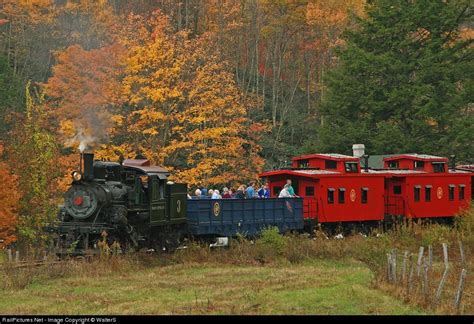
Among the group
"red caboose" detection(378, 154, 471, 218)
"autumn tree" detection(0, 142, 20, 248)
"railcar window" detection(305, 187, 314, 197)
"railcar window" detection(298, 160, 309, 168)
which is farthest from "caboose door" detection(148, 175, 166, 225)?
"red caboose" detection(378, 154, 471, 218)

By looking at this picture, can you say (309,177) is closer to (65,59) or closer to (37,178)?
(37,178)

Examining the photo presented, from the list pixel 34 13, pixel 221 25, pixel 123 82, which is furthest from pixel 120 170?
pixel 34 13

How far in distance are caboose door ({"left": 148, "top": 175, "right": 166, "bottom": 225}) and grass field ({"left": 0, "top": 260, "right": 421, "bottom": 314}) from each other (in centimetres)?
222

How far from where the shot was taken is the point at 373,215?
3731cm

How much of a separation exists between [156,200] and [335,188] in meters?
10.9

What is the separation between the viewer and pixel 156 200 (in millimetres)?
27219

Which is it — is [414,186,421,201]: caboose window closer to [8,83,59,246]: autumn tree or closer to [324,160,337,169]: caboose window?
[324,160,337,169]: caboose window

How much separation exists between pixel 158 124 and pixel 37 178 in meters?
12.0

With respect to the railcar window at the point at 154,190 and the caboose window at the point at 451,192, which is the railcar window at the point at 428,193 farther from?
the railcar window at the point at 154,190

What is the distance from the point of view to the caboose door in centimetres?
2694

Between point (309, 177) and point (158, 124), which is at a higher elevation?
point (158, 124)

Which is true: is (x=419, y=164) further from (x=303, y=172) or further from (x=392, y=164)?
(x=303, y=172)

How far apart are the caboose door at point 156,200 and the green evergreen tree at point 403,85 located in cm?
2344

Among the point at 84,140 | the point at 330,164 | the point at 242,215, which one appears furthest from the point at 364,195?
the point at 84,140
